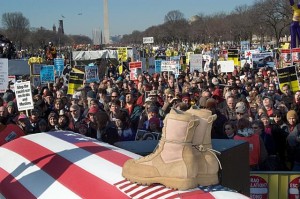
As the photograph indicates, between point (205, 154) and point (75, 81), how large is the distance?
10.3 meters

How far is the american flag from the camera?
2.37 meters

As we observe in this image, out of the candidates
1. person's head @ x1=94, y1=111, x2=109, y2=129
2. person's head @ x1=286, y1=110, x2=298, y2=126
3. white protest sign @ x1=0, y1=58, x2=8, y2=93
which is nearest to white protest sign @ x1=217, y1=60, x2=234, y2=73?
white protest sign @ x1=0, y1=58, x2=8, y2=93

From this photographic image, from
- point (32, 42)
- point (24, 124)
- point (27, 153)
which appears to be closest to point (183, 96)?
point (24, 124)

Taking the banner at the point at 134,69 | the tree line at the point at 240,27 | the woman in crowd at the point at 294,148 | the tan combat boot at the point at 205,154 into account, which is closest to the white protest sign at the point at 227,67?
the banner at the point at 134,69

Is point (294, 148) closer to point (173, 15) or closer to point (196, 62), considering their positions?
point (196, 62)

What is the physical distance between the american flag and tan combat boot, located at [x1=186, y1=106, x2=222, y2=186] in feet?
0.19

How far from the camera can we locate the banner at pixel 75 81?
12.3m

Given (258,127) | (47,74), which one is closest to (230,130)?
(258,127)

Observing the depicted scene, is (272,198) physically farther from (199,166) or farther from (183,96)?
(183,96)

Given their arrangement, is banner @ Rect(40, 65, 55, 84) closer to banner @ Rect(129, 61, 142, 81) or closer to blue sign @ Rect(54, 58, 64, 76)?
banner @ Rect(129, 61, 142, 81)

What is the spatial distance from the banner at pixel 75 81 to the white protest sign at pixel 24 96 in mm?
2969

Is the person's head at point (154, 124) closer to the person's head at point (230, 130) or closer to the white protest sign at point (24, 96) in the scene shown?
the person's head at point (230, 130)

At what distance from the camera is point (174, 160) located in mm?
2352

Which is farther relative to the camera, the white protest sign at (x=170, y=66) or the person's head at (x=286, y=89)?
the white protest sign at (x=170, y=66)
